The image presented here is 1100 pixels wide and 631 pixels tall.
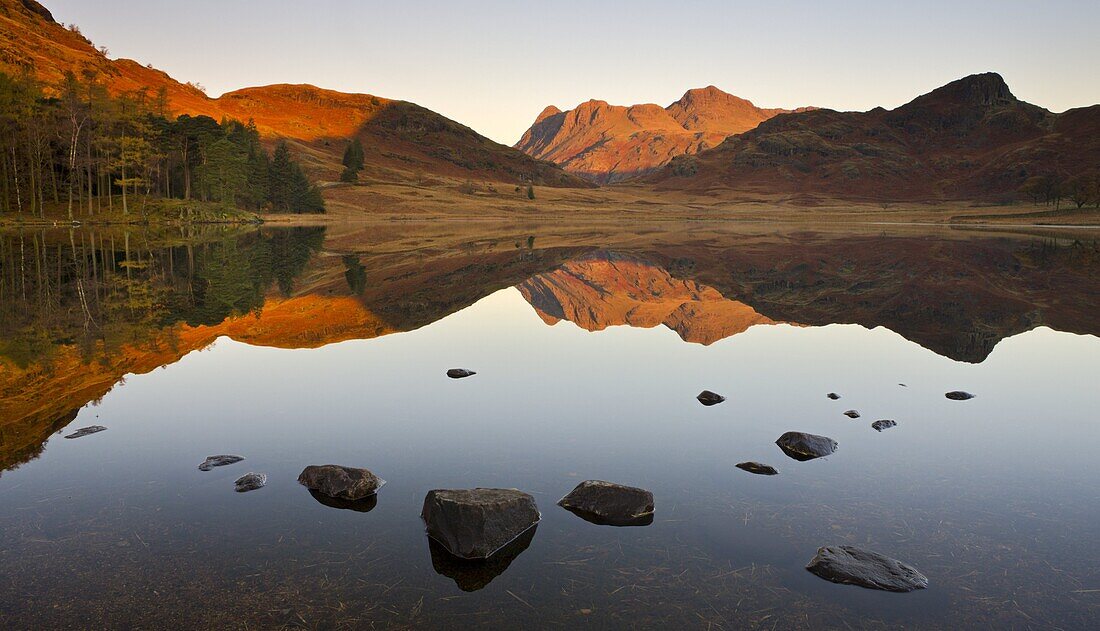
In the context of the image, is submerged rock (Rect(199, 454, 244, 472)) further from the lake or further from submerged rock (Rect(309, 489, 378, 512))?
submerged rock (Rect(309, 489, 378, 512))

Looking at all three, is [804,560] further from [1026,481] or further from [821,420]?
[821,420]

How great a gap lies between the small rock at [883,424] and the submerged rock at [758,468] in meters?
4.33

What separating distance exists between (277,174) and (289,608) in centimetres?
14379

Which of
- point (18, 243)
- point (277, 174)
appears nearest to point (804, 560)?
point (18, 243)

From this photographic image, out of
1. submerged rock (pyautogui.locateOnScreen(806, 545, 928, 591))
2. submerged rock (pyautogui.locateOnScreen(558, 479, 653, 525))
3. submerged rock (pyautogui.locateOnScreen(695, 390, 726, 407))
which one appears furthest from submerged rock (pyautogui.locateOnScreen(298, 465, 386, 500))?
submerged rock (pyautogui.locateOnScreen(695, 390, 726, 407))

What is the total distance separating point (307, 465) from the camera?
12.8 m

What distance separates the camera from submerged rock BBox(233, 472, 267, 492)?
1173 cm

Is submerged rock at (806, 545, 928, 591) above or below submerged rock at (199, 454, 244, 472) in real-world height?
above

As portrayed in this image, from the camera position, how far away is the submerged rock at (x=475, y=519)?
9703mm

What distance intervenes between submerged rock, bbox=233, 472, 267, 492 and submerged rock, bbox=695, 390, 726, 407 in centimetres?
1079

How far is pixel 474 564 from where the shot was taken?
9.45m

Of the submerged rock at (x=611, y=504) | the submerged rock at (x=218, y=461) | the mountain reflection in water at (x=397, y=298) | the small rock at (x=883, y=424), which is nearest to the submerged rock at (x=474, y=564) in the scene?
the submerged rock at (x=611, y=504)

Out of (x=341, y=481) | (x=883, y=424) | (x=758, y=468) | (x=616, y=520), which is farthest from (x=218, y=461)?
(x=883, y=424)

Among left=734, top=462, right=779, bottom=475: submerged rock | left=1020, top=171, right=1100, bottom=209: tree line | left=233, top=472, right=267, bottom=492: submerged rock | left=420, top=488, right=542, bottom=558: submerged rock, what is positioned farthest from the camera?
left=1020, top=171, right=1100, bottom=209: tree line
